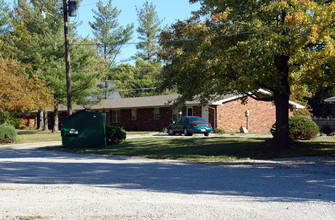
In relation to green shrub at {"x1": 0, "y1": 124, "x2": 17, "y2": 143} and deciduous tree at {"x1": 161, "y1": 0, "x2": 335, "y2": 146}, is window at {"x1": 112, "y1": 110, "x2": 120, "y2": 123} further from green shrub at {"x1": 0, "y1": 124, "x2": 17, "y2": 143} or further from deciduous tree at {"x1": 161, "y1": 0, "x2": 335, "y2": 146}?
deciduous tree at {"x1": 161, "y1": 0, "x2": 335, "y2": 146}

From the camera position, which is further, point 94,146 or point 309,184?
point 94,146

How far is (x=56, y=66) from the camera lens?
44156 millimetres

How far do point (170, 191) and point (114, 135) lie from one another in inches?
627

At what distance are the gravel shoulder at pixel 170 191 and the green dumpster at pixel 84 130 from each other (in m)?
8.24

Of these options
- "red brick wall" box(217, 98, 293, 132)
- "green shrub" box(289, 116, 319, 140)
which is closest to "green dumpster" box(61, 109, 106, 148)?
"green shrub" box(289, 116, 319, 140)

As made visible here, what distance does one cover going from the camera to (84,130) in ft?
77.7

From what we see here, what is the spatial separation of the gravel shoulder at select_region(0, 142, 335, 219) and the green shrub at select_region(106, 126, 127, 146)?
9.46m

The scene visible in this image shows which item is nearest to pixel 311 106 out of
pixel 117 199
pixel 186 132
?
pixel 186 132

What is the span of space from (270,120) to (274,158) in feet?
88.5

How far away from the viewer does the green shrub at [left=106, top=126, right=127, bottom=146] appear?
81.2 ft

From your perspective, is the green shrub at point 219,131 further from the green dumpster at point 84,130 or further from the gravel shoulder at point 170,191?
the gravel shoulder at point 170,191

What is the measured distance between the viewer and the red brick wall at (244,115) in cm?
3966

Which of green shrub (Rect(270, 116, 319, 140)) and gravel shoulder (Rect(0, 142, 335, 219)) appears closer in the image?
gravel shoulder (Rect(0, 142, 335, 219))

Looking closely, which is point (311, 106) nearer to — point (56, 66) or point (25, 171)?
point (56, 66)
